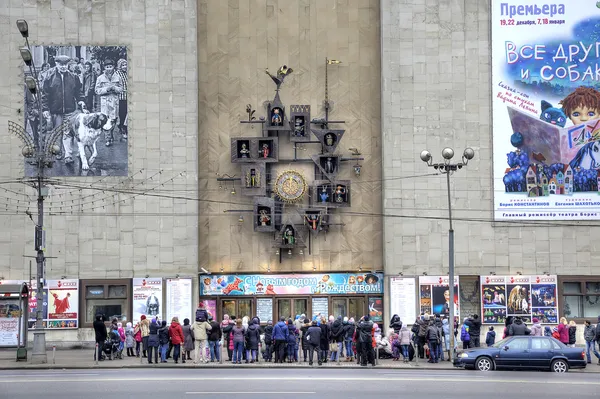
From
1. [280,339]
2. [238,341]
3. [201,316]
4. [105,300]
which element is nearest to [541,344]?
[280,339]

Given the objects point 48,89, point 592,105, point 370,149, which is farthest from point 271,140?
point 592,105

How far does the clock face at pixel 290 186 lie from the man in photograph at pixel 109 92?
25.7 ft

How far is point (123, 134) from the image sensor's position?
156ft

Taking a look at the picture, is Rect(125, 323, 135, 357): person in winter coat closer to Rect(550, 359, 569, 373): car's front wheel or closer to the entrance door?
the entrance door

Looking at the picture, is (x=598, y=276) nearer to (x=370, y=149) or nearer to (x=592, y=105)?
(x=592, y=105)

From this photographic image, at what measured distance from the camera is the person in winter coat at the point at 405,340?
39188 millimetres

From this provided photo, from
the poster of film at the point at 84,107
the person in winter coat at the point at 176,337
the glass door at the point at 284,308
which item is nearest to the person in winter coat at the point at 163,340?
the person in winter coat at the point at 176,337

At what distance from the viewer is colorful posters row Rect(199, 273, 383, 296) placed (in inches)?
1902

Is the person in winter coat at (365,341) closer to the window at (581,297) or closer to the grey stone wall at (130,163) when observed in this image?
the grey stone wall at (130,163)

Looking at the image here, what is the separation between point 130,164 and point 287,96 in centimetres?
783

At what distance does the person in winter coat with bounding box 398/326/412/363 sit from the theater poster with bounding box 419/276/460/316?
25.1 feet

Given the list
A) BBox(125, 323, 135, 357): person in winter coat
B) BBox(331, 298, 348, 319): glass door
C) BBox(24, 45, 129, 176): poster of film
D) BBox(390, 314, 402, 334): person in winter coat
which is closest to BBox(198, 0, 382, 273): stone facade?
BBox(331, 298, 348, 319): glass door

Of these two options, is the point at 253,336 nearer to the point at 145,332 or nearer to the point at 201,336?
the point at 201,336

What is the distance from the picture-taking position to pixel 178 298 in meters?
47.0
